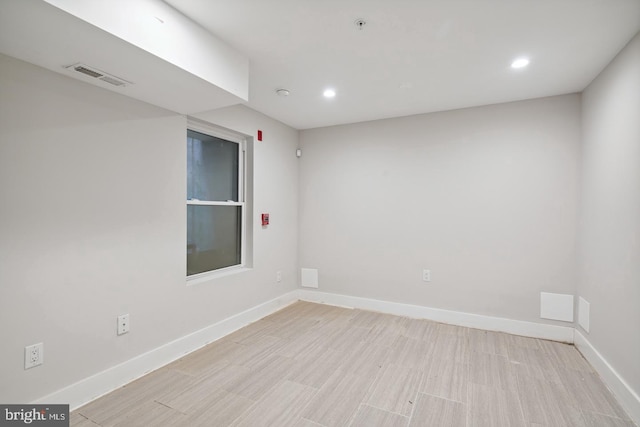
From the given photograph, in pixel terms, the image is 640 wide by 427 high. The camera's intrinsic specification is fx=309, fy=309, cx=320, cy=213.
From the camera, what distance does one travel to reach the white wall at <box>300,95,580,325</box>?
124 inches

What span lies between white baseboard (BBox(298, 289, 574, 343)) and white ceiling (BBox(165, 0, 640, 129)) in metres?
2.37

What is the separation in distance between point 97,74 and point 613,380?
160 inches

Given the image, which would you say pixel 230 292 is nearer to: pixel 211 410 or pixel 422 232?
pixel 211 410

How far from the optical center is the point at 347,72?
2.64m

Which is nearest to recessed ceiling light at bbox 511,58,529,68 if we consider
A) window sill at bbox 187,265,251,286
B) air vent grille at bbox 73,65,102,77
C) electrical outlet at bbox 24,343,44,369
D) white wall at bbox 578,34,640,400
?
white wall at bbox 578,34,640,400

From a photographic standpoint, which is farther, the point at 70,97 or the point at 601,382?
the point at 601,382

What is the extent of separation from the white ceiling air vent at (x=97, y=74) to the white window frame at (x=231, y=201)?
0.84 m

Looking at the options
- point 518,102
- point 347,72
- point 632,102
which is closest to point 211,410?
point 347,72

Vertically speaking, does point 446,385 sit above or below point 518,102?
below

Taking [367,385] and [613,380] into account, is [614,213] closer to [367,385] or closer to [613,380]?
[613,380]

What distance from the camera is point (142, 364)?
241 centimetres

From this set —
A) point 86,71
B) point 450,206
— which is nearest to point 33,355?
point 86,71

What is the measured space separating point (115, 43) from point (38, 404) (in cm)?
212

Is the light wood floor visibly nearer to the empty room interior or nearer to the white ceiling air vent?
the empty room interior
